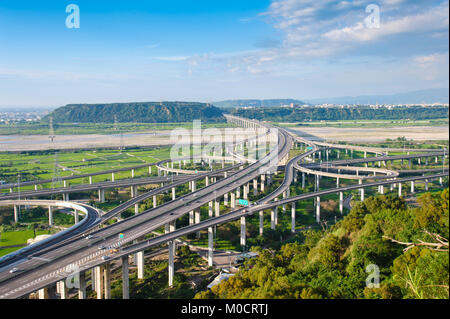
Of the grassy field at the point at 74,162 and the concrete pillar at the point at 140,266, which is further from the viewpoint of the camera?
the grassy field at the point at 74,162

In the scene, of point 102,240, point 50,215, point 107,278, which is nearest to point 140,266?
point 102,240

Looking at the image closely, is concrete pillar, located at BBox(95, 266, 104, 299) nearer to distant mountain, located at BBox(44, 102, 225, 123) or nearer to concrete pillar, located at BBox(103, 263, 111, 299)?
concrete pillar, located at BBox(103, 263, 111, 299)

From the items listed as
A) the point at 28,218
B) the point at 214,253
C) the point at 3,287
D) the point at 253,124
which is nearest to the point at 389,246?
the point at 214,253

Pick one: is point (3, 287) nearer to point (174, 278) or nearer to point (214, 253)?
point (174, 278)

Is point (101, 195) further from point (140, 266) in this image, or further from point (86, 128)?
point (86, 128)

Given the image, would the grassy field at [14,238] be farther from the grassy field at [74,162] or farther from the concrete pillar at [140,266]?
the grassy field at [74,162]

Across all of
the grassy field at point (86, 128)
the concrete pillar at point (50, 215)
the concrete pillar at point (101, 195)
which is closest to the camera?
the concrete pillar at point (50, 215)

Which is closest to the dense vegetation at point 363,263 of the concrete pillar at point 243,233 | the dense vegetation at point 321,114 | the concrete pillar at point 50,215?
the concrete pillar at point 243,233
